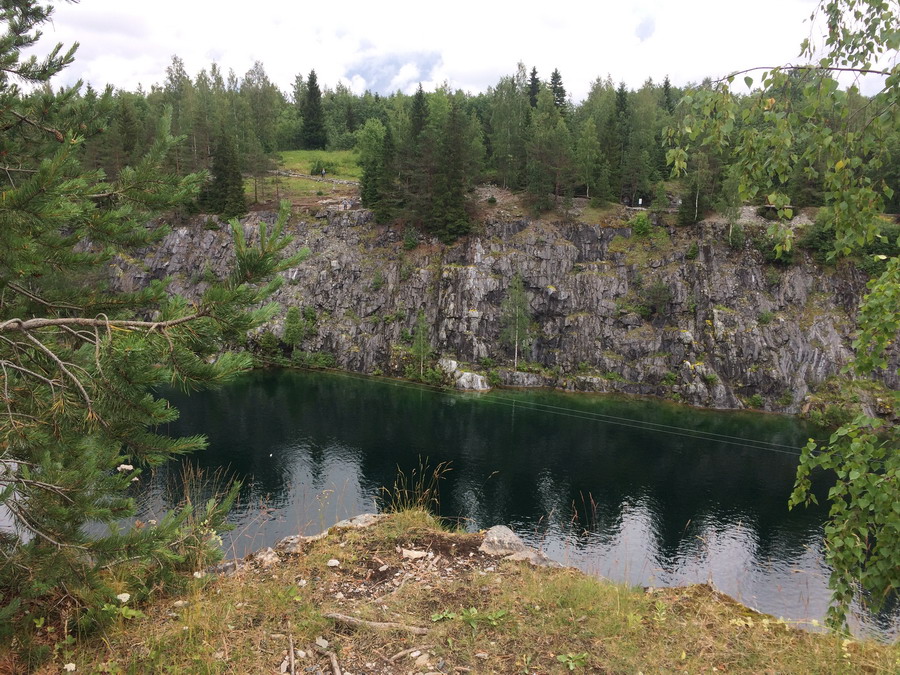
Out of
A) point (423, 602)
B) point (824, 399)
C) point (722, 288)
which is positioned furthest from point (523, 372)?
point (423, 602)

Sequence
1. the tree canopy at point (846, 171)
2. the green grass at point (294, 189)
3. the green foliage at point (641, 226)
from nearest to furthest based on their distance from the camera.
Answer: the tree canopy at point (846, 171) < the green foliage at point (641, 226) < the green grass at point (294, 189)

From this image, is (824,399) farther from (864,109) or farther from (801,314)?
(864,109)

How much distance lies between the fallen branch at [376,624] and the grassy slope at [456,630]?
0.06 meters

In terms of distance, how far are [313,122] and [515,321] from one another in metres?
59.8

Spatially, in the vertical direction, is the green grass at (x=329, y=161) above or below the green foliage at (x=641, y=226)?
above

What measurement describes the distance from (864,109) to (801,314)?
48680 mm

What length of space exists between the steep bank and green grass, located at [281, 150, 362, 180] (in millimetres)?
20185

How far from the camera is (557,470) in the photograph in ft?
93.4

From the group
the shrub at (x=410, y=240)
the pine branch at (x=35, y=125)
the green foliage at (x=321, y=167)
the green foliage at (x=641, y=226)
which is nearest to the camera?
the pine branch at (x=35, y=125)

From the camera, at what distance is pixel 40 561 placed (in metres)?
4.30

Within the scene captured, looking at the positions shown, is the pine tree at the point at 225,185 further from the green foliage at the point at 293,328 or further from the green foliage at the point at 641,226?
the green foliage at the point at 641,226

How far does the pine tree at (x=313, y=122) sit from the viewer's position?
281 feet

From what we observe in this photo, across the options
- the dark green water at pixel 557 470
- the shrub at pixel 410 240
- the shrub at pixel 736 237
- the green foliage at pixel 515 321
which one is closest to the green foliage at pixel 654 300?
the shrub at pixel 736 237

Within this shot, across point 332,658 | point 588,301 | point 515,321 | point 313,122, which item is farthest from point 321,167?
point 332,658
